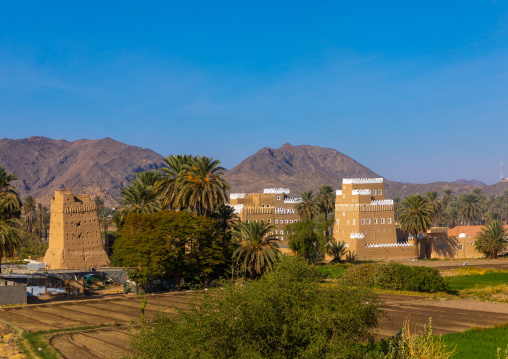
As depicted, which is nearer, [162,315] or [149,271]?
[162,315]

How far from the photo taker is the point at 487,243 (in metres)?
80.3

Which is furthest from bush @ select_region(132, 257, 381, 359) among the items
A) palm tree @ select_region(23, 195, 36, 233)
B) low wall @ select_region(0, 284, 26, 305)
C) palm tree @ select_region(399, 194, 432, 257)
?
palm tree @ select_region(23, 195, 36, 233)

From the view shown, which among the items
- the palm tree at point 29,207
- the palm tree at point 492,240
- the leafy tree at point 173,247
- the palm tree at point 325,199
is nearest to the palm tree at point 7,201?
the leafy tree at point 173,247

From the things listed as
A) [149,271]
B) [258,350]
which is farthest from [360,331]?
[149,271]

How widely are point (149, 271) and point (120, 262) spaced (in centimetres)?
1647

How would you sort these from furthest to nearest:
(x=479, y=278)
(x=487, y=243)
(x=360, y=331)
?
(x=487, y=243), (x=479, y=278), (x=360, y=331)

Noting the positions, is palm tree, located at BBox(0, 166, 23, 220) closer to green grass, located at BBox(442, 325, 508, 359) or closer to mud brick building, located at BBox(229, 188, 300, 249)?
green grass, located at BBox(442, 325, 508, 359)

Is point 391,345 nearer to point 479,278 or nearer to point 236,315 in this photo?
point 236,315

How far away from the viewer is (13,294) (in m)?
41.2

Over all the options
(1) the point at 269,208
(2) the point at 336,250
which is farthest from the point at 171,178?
(1) the point at 269,208

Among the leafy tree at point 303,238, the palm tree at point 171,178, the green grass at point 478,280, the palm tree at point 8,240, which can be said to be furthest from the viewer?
the leafy tree at point 303,238

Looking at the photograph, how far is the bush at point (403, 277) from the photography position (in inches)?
1928

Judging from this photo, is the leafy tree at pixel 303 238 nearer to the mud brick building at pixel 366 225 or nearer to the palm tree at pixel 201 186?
the mud brick building at pixel 366 225

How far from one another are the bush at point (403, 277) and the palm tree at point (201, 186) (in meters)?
15.4
